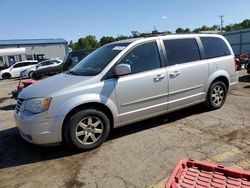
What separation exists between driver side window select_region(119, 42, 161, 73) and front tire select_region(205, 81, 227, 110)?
1650mm

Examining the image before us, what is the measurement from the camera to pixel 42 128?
180 inches

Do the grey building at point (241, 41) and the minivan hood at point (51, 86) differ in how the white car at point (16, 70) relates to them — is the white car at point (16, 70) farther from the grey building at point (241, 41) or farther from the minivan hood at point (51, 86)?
the minivan hood at point (51, 86)

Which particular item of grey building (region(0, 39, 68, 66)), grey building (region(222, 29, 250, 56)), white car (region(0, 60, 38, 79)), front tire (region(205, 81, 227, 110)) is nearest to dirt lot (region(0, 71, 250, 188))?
front tire (region(205, 81, 227, 110))

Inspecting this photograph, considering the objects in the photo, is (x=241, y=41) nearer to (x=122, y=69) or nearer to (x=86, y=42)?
(x=122, y=69)

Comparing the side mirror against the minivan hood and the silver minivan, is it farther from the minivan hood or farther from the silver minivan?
the minivan hood

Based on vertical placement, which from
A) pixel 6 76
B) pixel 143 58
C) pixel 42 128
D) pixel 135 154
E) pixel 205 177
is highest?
pixel 143 58

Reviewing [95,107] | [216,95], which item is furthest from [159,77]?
[216,95]

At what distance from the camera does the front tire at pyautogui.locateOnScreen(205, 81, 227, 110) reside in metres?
6.48

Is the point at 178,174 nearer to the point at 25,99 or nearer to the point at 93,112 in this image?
the point at 93,112

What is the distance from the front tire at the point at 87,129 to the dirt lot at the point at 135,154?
0.16m

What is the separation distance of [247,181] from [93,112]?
267 cm

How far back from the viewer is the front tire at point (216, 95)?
255 inches

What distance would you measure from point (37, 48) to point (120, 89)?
1674 inches

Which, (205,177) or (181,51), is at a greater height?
(181,51)
